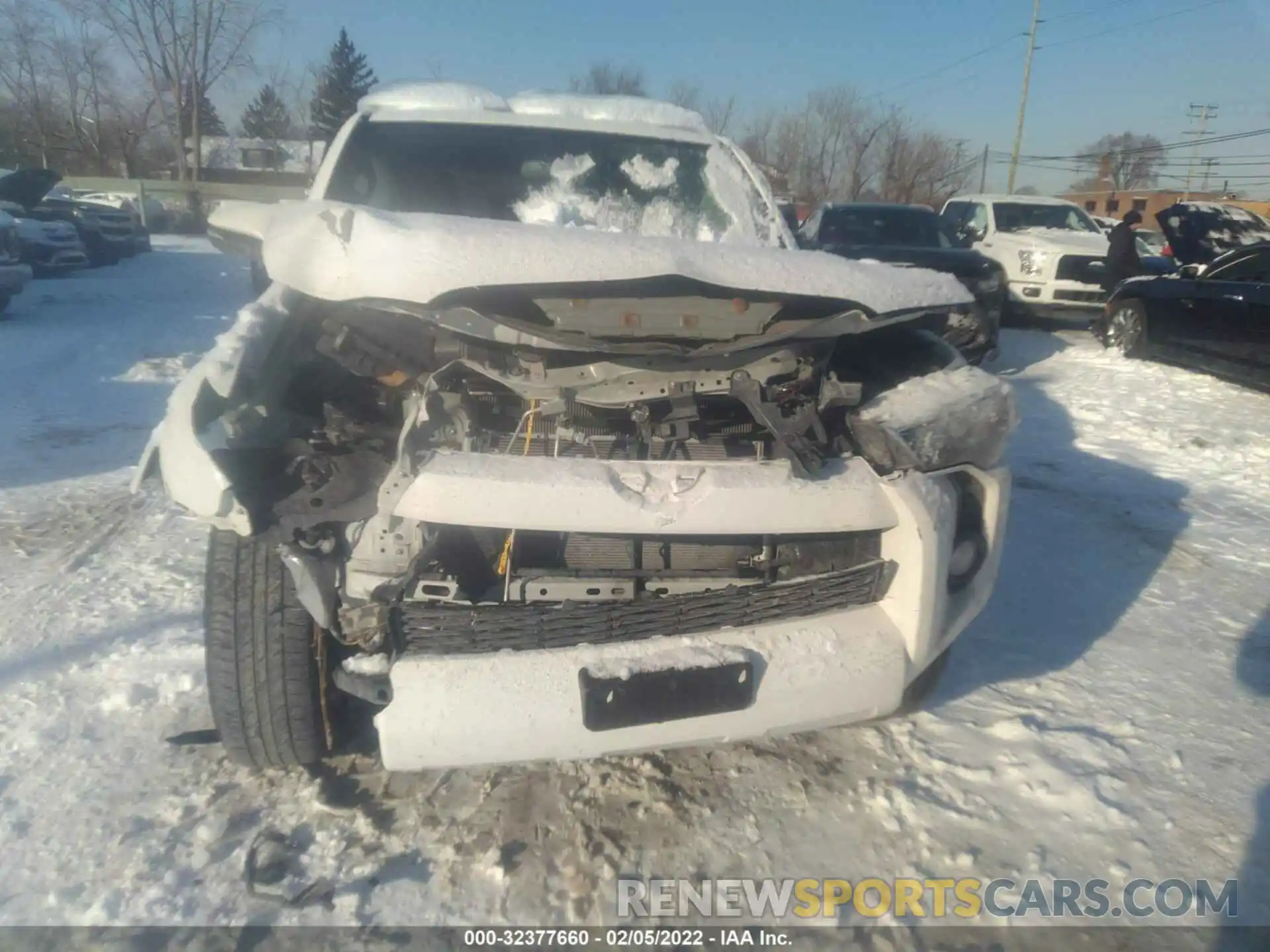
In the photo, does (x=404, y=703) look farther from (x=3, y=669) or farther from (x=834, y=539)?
(x=3, y=669)

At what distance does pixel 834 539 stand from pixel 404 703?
117 cm

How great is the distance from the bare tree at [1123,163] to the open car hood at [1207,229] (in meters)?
40.9

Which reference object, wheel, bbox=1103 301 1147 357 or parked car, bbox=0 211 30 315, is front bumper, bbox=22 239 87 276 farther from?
wheel, bbox=1103 301 1147 357

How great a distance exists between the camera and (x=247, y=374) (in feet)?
7.15

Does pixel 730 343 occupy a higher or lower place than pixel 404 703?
higher

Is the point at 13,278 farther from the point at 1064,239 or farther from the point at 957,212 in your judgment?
the point at 1064,239

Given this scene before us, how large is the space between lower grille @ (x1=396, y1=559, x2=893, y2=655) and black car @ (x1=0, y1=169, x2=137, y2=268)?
15333 millimetres

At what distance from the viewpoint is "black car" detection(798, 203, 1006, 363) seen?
8.44 m

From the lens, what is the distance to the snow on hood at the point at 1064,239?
10.7m

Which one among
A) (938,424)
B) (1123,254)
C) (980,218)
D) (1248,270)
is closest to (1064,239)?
(1123,254)

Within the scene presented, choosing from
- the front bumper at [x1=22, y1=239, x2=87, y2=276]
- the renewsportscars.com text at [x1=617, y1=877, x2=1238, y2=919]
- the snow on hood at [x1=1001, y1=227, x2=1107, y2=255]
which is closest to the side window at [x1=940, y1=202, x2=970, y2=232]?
the snow on hood at [x1=1001, y1=227, x2=1107, y2=255]

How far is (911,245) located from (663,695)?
8.48 meters

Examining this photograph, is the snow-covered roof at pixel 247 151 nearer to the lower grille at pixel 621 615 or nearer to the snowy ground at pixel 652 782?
the snowy ground at pixel 652 782

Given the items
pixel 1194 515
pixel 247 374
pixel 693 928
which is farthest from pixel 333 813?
pixel 1194 515
